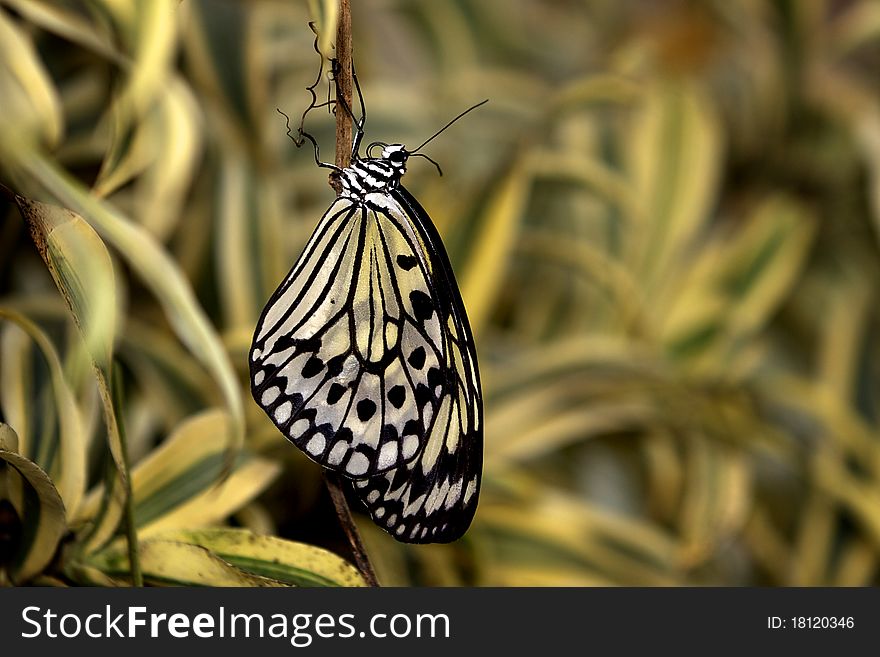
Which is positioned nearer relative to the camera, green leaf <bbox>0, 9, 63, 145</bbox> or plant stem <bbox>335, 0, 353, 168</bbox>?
plant stem <bbox>335, 0, 353, 168</bbox>

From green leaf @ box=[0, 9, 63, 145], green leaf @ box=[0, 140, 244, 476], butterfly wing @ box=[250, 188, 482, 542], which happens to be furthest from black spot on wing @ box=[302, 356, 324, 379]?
green leaf @ box=[0, 9, 63, 145]

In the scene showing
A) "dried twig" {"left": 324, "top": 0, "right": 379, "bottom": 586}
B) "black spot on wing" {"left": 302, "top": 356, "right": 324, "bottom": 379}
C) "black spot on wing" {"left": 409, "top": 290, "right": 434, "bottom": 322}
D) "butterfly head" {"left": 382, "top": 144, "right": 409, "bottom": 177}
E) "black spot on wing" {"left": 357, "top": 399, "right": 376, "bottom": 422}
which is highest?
"butterfly head" {"left": 382, "top": 144, "right": 409, "bottom": 177}

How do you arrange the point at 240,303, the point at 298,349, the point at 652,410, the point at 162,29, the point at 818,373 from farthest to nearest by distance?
1. the point at 818,373
2. the point at 652,410
3. the point at 240,303
4. the point at 162,29
5. the point at 298,349

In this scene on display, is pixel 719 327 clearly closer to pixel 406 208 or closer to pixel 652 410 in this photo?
pixel 652 410

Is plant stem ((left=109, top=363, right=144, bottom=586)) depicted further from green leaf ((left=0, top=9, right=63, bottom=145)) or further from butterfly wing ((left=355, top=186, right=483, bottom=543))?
green leaf ((left=0, top=9, right=63, bottom=145))

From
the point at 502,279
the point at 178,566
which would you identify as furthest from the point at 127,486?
the point at 502,279

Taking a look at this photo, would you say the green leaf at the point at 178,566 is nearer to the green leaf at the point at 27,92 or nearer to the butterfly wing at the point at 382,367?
the butterfly wing at the point at 382,367

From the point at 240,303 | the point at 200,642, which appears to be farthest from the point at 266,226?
the point at 200,642

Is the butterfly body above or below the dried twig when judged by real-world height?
below
